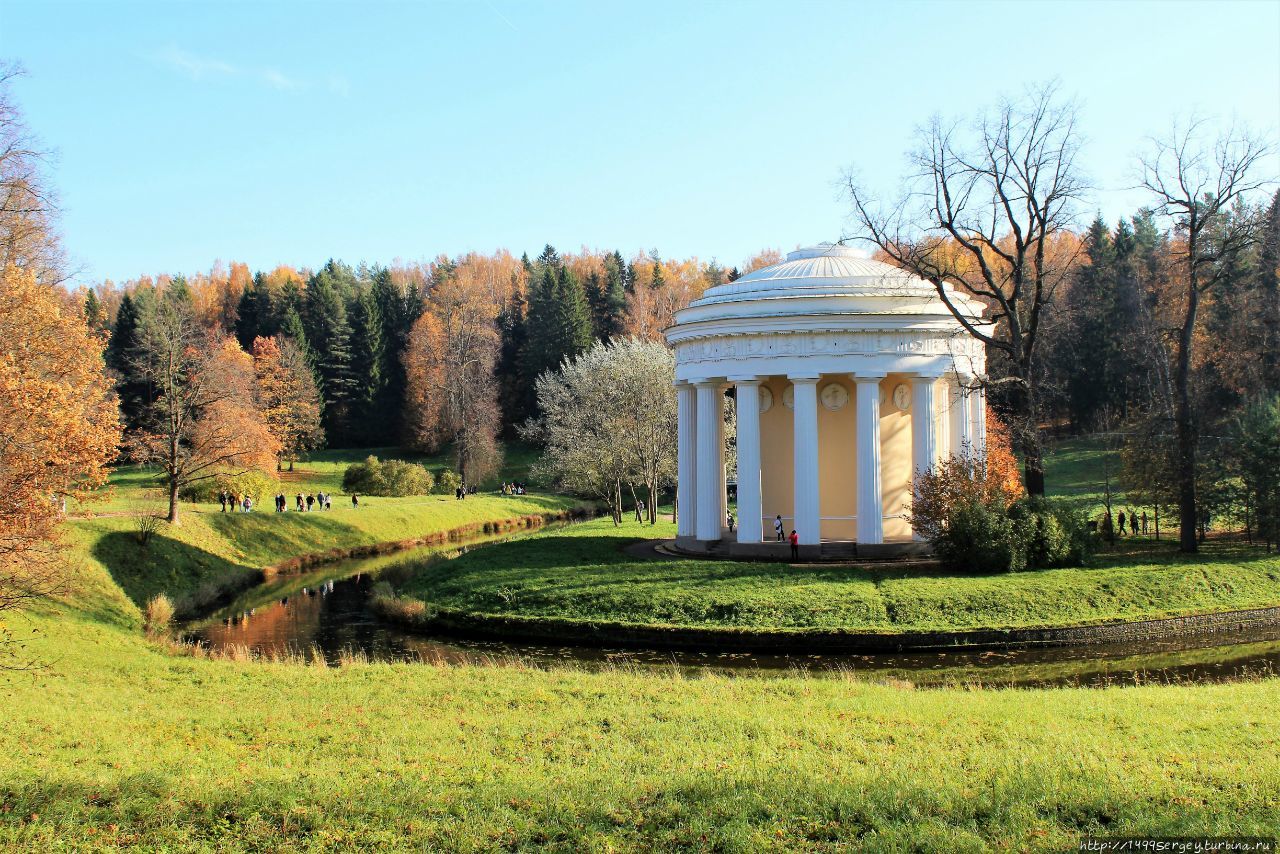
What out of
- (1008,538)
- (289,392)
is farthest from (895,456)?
(289,392)

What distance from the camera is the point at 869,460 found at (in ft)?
98.8

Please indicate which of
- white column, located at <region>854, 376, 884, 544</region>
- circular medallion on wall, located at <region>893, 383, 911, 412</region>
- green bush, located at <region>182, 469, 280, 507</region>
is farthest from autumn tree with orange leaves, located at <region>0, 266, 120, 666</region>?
green bush, located at <region>182, 469, 280, 507</region>

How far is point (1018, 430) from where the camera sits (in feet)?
96.1

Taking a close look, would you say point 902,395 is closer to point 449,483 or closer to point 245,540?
point 245,540

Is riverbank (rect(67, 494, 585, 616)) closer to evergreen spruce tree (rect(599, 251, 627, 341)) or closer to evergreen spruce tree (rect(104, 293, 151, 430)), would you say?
evergreen spruce tree (rect(104, 293, 151, 430))

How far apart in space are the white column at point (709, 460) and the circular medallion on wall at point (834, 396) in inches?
132

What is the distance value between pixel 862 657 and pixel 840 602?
228 centimetres

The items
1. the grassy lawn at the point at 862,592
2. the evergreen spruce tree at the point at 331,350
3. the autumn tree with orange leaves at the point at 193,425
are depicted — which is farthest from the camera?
the evergreen spruce tree at the point at 331,350

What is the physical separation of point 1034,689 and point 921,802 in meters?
8.39

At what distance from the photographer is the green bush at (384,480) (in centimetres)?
6406

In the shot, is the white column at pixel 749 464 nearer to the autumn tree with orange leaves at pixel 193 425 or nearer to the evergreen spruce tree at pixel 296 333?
the autumn tree with orange leaves at pixel 193 425

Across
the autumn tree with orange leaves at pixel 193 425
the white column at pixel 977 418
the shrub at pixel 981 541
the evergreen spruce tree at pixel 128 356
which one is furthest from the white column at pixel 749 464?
the evergreen spruce tree at pixel 128 356

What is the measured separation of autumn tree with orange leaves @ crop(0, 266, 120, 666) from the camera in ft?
52.3

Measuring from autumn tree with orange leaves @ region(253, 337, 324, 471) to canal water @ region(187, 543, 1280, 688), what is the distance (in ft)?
153
